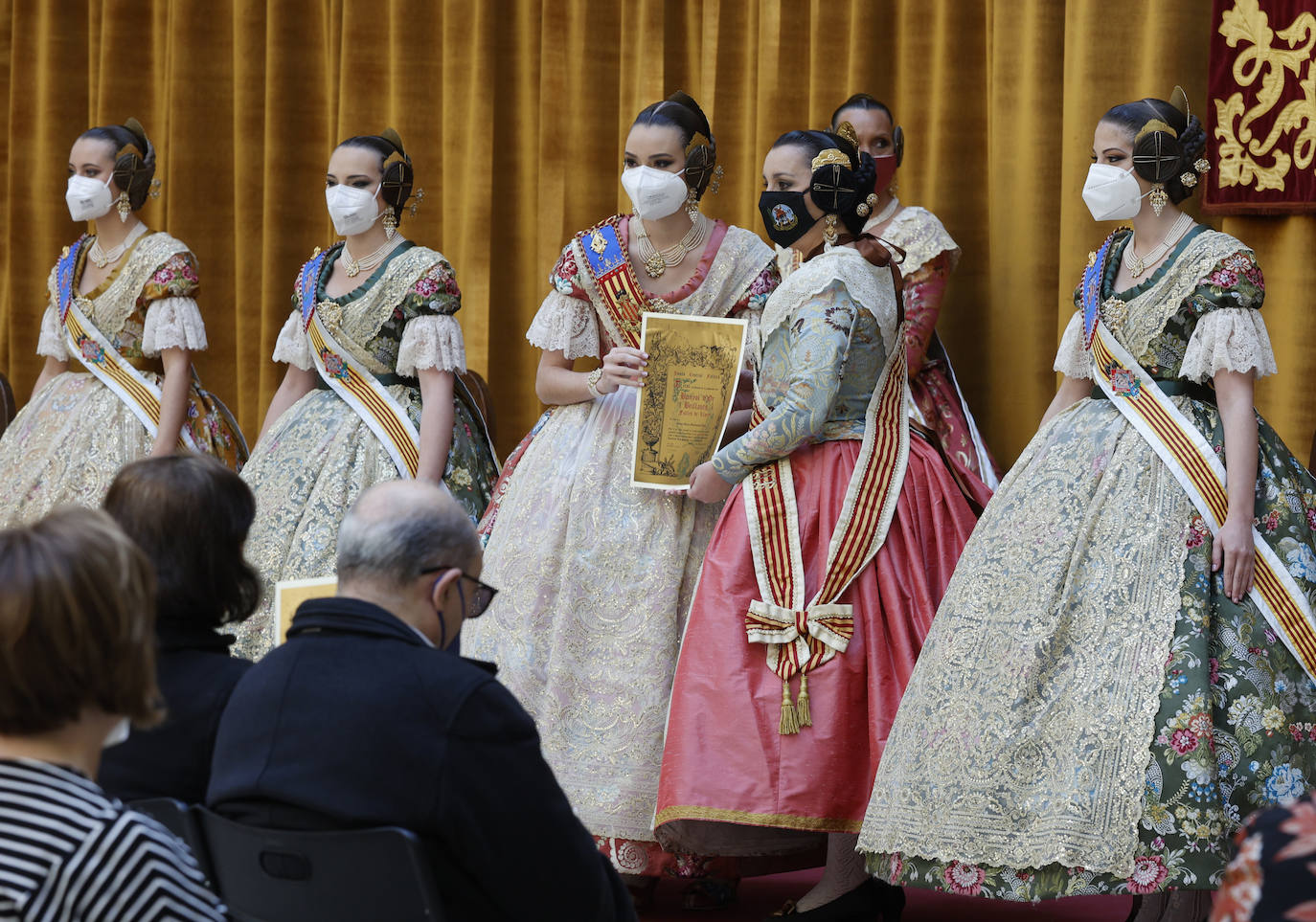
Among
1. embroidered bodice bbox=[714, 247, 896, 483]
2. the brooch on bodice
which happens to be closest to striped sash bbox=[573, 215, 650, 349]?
embroidered bodice bbox=[714, 247, 896, 483]

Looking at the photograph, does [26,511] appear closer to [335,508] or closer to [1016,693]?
[335,508]

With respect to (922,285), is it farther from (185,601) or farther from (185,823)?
(185,823)

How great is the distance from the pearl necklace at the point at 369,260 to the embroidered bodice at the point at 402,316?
0.02 m

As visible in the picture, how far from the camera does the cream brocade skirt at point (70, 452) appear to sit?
4.46m

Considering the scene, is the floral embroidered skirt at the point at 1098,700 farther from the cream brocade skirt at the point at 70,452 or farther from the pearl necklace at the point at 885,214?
the cream brocade skirt at the point at 70,452

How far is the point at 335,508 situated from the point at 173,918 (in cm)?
254

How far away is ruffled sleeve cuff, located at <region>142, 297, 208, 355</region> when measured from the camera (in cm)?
441

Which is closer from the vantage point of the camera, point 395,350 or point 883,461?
point 883,461

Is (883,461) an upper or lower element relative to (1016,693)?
upper

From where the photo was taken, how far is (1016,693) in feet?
9.40

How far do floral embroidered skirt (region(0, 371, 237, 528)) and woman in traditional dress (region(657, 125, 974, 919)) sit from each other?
1836 mm

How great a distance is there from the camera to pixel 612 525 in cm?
352

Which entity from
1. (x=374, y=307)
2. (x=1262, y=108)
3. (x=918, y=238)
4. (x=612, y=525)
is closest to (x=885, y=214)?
(x=918, y=238)

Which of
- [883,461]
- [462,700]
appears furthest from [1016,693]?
[462,700]
